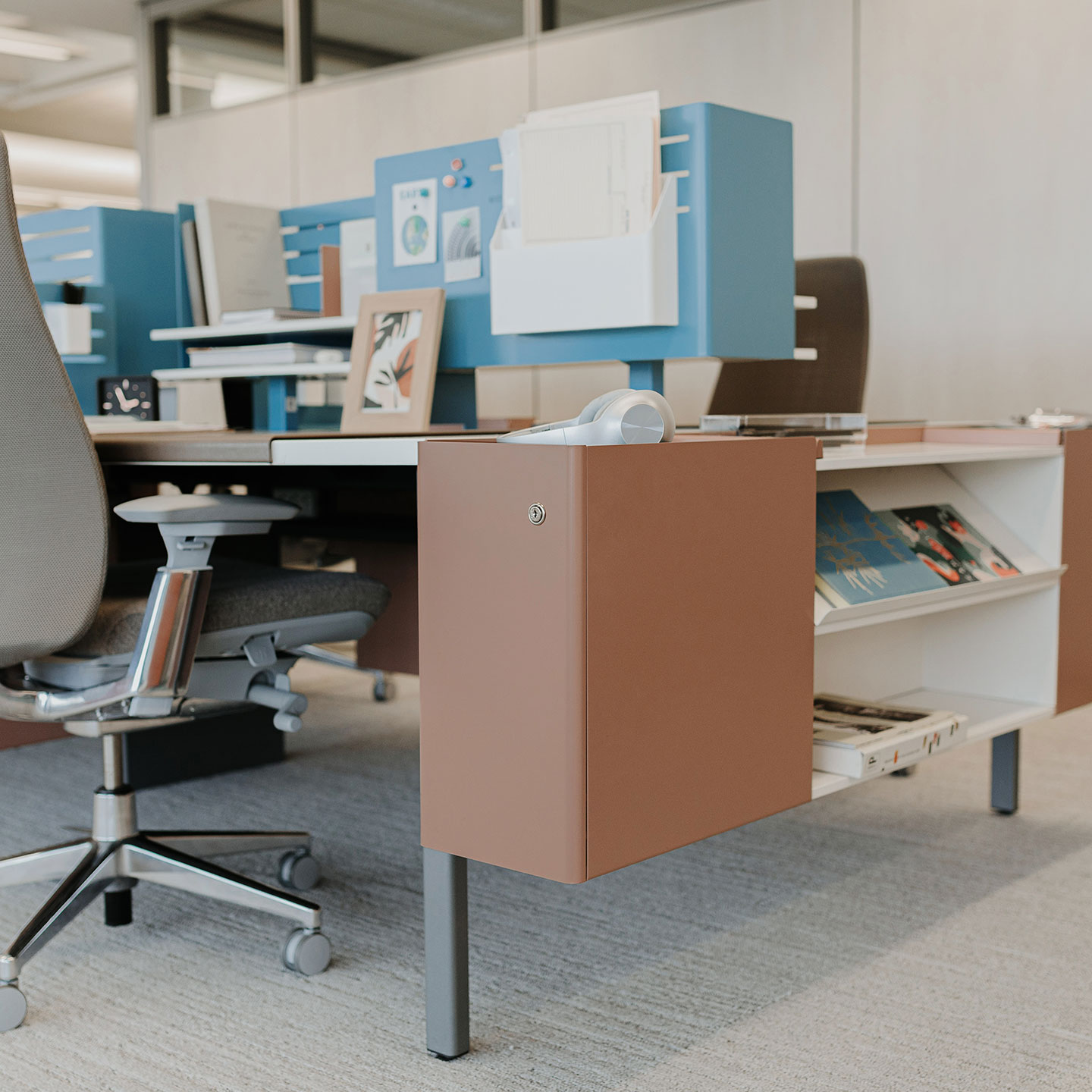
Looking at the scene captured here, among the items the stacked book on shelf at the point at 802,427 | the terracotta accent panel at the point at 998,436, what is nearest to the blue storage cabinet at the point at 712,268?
the stacked book on shelf at the point at 802,427

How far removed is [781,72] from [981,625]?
2520mm

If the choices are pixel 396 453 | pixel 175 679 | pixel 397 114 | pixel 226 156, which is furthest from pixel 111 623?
pixel 226 156

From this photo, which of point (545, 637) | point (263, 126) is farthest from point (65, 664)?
point (263, 126)

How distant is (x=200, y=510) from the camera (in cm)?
154

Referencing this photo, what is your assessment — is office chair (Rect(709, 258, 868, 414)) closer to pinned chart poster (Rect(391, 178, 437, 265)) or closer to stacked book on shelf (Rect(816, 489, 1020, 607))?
stacked book on shelf (Rect(816, 489, 1020, 607))

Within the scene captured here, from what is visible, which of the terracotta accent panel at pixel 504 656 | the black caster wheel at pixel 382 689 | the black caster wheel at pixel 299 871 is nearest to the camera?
the terracotta accent panel at pixel 504 656

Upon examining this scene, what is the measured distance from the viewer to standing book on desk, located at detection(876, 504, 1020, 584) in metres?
2.04

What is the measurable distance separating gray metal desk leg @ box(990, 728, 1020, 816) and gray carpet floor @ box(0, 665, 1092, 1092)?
0.04 metres

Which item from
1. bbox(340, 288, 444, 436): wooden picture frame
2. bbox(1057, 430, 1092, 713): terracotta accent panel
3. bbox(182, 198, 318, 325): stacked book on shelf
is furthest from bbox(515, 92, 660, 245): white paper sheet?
bbox(182, 198, 318, 325): stacked book on shelf

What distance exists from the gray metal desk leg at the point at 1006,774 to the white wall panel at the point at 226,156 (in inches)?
166

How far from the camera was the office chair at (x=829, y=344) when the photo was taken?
9.27 feet

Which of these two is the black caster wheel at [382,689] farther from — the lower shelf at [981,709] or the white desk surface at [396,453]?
the white desk surface at [396,453]

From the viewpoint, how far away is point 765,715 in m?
1.54

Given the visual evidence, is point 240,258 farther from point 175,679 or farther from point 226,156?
point 226,156
